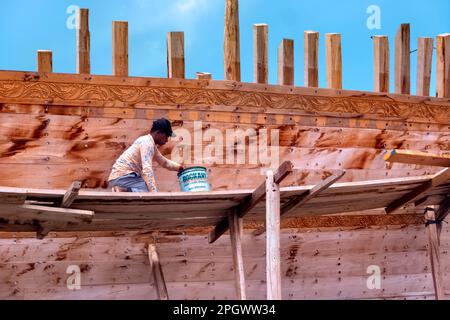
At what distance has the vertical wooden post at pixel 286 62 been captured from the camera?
35.7ft

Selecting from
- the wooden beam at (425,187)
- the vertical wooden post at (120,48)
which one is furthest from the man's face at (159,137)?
the wooden beam at (425,187)

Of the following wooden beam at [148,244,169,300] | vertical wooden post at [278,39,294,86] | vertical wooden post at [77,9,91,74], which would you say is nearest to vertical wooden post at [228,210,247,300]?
wooden beam at [148,244,169,300]

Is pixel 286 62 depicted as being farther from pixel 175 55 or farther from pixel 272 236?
pixel 272 236

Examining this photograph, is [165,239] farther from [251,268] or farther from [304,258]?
[304,258]

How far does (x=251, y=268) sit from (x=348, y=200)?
6.56 ft

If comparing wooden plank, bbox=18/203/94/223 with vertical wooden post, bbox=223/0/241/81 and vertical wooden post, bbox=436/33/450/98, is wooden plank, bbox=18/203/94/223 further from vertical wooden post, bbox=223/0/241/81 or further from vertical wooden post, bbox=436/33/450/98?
Result: vertical wooden post, bbox=436/33/450/98

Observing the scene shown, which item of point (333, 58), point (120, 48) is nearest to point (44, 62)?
point (120, 48)

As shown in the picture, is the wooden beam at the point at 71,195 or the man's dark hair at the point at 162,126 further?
the man's dark hair at the point at 162,126

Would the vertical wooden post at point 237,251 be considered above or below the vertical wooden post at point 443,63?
below

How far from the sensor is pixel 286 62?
10961mm

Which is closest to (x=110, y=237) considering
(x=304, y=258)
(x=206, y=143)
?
(x=206, y=143)

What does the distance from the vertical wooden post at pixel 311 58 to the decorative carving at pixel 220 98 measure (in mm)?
368

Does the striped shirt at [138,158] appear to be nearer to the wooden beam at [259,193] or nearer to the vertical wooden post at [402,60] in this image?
the wooden beam at [259,193]

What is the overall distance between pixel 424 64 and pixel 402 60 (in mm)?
399
